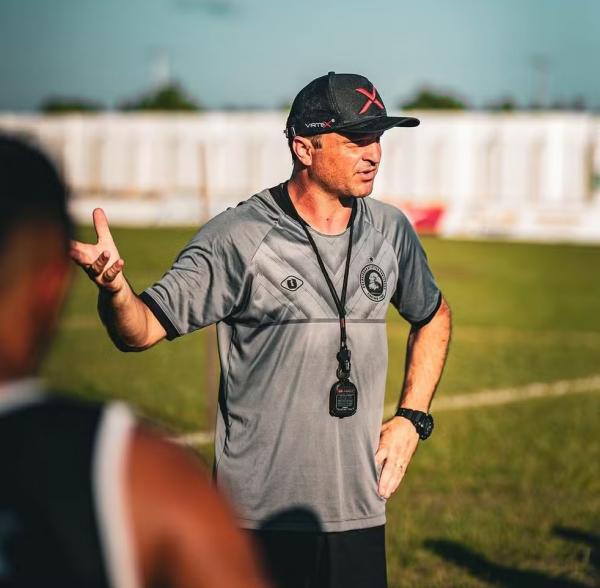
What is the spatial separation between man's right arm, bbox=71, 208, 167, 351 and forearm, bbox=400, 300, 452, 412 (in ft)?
3.69

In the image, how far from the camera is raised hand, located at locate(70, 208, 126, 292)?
11.5 ft

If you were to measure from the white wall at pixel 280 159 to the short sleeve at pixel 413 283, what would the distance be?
40.7 metres

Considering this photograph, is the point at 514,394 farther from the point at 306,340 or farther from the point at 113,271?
the point at 113,271

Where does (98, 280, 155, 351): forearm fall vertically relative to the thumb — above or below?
above

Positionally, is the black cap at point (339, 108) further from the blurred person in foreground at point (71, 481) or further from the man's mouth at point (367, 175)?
the blurred person in foreground at point (71, 481)

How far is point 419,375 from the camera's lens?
178 inches

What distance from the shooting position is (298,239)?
13.6 ft

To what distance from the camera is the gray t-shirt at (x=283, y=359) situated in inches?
155

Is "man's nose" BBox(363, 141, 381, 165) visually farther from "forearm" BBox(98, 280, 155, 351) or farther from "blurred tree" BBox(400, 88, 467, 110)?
"blurred tree" BBox(400, 88, 467, 110)

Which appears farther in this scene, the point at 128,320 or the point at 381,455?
the point at 381,455

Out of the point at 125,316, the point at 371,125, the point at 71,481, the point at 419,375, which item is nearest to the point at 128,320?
the point at 125,316

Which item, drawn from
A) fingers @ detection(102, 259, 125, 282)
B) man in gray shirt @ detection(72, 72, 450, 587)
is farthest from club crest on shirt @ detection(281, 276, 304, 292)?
fingers @ detection(102, 259, 125, 282)

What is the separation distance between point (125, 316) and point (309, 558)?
1.10 metres

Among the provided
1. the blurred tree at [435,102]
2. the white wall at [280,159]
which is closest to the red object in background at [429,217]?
the white wall at [280,159]
